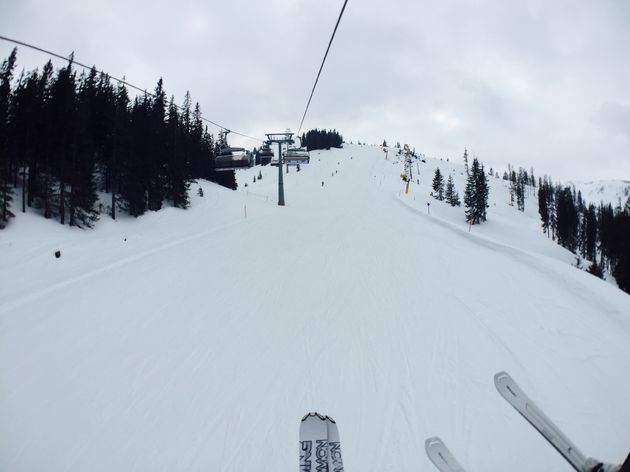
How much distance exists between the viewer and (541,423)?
2.87m

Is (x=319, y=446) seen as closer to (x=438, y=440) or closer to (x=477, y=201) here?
(x=438, y=440)

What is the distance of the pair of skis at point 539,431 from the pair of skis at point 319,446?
1232 mm

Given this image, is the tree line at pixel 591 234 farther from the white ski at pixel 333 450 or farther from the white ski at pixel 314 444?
the white ski at pixel 314 444

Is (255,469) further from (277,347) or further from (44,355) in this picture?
(44,355)

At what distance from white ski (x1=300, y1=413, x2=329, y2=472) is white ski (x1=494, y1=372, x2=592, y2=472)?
239 centimetres

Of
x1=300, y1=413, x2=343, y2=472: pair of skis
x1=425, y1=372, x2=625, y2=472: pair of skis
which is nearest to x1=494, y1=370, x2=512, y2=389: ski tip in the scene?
x1=425, y1=372, x2=625, y2=472: pair of skis

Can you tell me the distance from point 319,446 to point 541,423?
8.73 feet

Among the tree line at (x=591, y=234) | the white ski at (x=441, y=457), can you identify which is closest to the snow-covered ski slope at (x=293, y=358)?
the white ski at (x=441, y=457)

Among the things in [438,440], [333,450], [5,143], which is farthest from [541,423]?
[5,143]

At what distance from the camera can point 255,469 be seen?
386 centimetres

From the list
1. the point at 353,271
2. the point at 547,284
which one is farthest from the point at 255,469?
the point at 547,284

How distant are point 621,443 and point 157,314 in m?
9.70

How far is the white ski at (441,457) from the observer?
3.52 metres

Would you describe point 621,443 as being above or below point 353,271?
below
